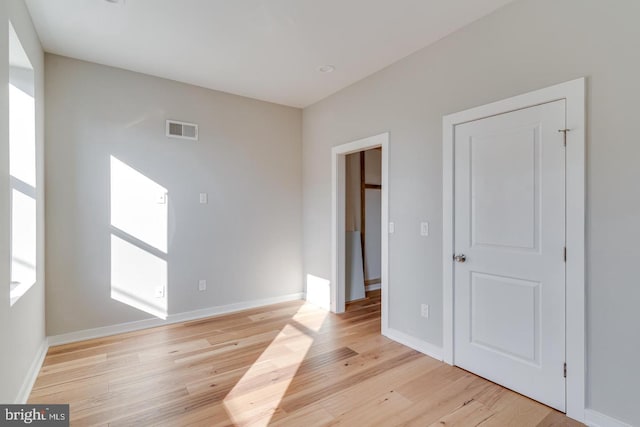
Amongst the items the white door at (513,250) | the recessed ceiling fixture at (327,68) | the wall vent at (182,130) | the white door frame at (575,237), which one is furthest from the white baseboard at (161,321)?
the white door frame at (575,237)

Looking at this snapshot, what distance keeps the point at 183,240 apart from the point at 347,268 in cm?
225

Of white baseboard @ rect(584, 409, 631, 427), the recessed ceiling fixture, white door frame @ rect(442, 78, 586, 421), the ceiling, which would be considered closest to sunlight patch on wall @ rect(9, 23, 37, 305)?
the ceiling

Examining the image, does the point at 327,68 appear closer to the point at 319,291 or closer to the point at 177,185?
the point at 177,185

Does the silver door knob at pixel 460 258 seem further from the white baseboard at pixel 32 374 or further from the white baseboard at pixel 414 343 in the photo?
the white baseboard at pixel 32 374

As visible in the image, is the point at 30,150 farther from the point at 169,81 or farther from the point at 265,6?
the point at 265,6

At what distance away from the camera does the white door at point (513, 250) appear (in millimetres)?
2055

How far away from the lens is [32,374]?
2.38 meters

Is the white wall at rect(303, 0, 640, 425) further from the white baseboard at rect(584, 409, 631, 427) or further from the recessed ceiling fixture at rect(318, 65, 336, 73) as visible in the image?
the recessed ceiling fixture at rect(318, 65, 336, 73)

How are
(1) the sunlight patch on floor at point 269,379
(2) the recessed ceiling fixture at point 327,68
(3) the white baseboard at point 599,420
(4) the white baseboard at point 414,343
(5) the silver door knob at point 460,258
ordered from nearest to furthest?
(3) the white baseboard at point 599,420, (1) the sunlight patch on floor at point 269,379, (5) the silver door knob at point 460,258, (4) the white baseboard at point 414,343, (2) the recessed ceiling fixture at point 327,68

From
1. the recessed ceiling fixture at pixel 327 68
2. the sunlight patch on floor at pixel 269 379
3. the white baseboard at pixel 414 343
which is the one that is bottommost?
the sunlight patch on floor at pixel 269 379

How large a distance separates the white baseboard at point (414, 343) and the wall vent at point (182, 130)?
312 cm

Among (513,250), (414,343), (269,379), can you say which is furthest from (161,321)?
(513,250)

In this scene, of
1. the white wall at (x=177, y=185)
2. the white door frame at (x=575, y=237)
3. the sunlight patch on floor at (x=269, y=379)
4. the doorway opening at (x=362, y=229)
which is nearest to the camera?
the white door frame at (x=575, y=237)

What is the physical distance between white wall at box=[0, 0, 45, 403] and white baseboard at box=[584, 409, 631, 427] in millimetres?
3284
